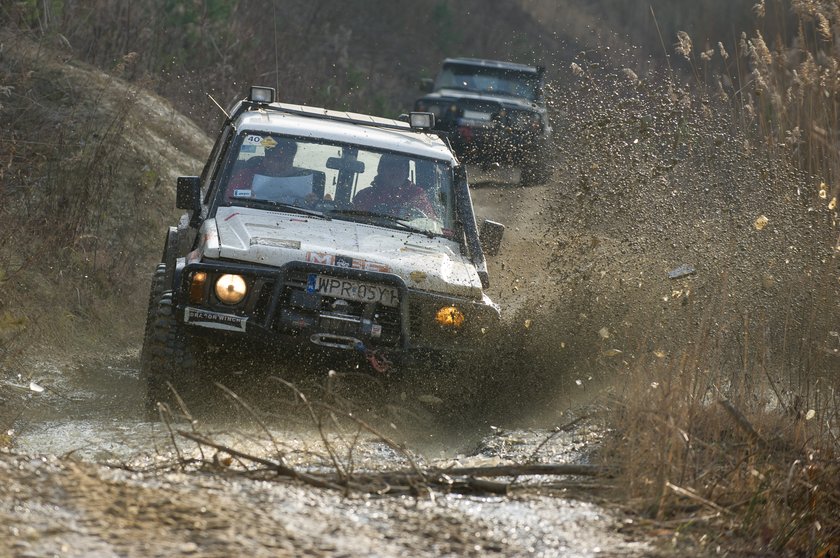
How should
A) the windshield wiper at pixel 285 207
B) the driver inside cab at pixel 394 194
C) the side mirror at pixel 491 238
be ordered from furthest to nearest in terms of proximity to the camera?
the side mirror at pixel 491 238 < the driver inside cab at pixel 394 194 < the windshield wiper at pixel 285 207

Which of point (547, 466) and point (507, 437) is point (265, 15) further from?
point (547, 466)

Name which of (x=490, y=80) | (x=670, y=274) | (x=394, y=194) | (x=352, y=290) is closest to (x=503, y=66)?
(x=490, y=80)

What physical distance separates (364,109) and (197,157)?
22.1 ft

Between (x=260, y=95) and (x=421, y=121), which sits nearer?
(x=260, y=95)

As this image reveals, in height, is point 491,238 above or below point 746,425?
above

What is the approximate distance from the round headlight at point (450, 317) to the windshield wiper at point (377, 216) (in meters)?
0.85

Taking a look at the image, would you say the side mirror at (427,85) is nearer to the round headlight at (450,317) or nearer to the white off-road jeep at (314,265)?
the white off-road jeep at (314,265)

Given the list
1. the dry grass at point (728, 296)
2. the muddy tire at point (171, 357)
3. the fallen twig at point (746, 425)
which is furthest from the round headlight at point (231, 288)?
the fallen twig at point (746, 425)

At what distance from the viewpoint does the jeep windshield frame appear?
1989cm

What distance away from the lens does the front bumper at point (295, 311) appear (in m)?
6.37

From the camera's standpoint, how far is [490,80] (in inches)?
796

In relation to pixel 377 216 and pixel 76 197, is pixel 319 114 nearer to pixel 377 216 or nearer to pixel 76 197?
pixel 377 216

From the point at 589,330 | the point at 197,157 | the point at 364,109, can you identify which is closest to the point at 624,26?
the point at 364,109

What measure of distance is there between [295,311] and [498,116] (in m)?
12.4
